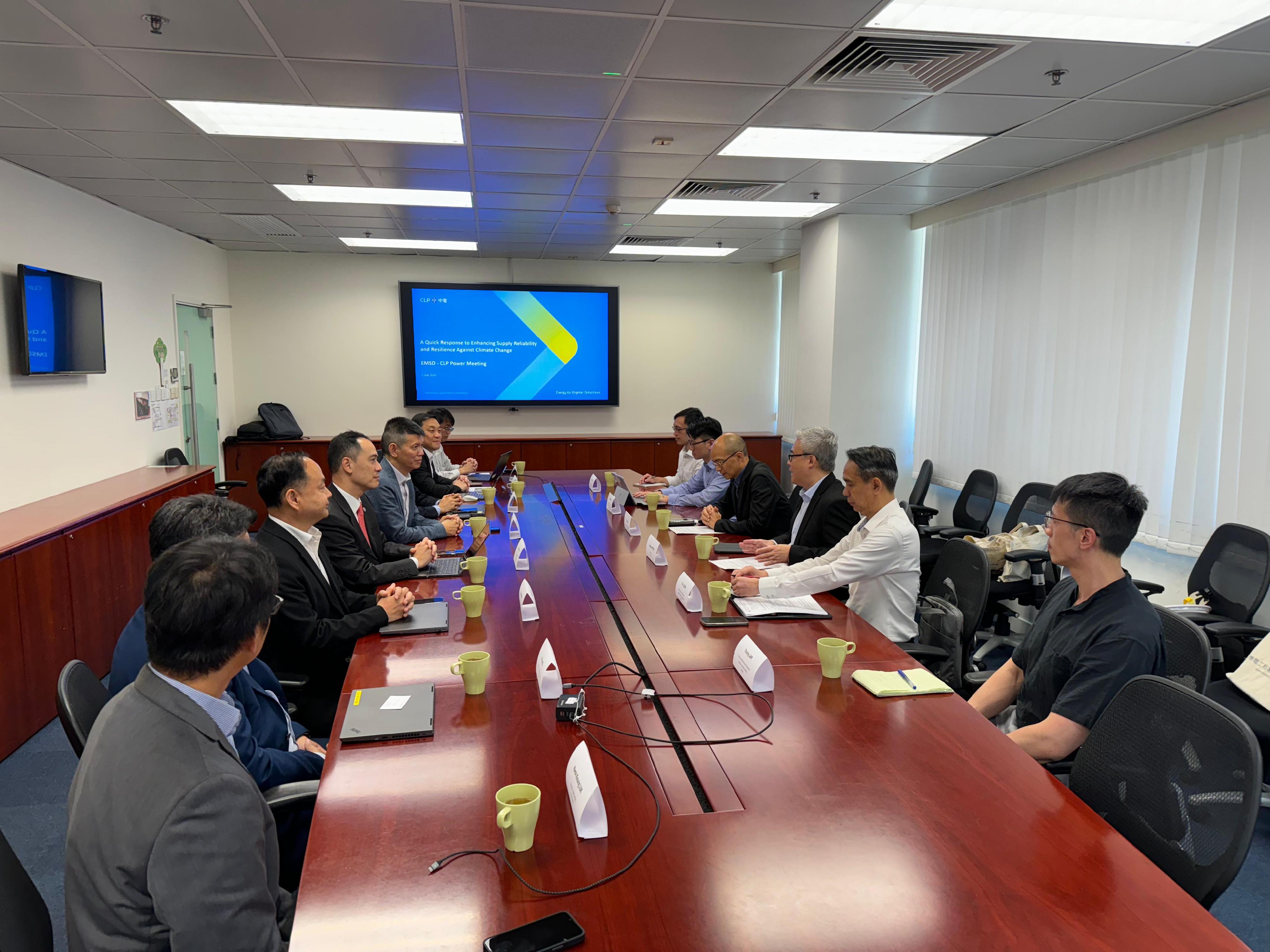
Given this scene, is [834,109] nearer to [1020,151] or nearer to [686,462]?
[1020,151]

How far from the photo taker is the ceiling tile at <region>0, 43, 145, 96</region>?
297cm

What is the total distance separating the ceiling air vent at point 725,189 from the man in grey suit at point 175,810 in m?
4.46

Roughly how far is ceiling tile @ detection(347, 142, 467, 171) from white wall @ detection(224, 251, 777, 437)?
13.9ft

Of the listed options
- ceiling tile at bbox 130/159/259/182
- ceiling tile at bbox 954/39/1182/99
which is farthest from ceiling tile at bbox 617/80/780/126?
ceiling tile at bbox 130/159/259/182

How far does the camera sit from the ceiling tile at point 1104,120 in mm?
3672

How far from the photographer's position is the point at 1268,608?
364 centimetres

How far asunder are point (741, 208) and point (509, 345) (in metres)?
3.73

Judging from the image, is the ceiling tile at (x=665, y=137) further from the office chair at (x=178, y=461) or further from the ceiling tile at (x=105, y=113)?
the office chair at (x=178, y=461)

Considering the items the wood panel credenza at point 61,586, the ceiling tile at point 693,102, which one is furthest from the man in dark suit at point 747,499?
the wood panel credenza at point 61,586

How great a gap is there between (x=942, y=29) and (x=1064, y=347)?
113 inches

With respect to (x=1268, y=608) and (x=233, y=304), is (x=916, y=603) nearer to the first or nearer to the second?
(x=1268, y=608)

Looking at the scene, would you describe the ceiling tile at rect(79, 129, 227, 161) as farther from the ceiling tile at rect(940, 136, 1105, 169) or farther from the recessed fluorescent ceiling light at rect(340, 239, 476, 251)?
the ceiling tile at rect(940, 136, 1105, 169)

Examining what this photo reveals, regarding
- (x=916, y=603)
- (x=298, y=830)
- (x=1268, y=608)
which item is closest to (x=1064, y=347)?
→ (x=1268, y=608)

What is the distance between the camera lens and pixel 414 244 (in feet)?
25.9
